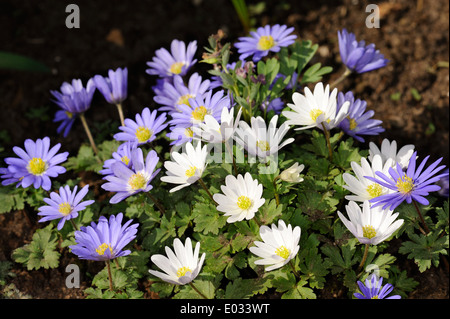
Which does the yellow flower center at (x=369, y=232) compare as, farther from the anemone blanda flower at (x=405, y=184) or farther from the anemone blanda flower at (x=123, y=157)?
the anemone blanda flower at (x=123, y=157)

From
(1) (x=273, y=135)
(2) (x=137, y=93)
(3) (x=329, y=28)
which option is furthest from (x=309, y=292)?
(3) (x=329, y=28)

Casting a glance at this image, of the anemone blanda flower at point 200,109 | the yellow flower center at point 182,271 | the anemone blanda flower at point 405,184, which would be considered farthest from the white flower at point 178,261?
the anemone blanda flower at point 405,184

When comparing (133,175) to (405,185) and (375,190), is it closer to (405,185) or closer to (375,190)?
(375,190)

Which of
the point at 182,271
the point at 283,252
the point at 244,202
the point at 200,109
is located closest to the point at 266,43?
the point at 200,109

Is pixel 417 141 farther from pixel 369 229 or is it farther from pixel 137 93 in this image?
pixel 137 93

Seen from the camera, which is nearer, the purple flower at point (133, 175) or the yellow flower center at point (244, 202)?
the yellow flower center at point (244, 202)

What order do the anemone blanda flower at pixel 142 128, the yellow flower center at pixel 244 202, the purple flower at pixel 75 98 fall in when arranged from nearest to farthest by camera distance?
the yellow flower center at pixel 244 202
the anemone blanda flower at pixel 142 128
the purple flower at pixel 75 98
